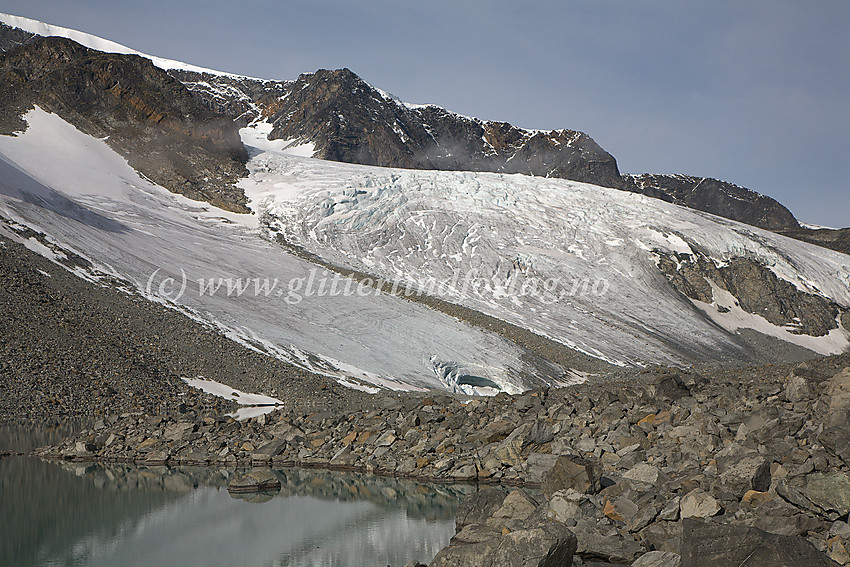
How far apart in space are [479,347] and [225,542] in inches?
1109

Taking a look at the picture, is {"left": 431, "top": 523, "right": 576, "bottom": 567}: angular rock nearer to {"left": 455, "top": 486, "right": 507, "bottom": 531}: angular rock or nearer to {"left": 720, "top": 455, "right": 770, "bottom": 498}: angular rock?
{"left": 455, "top": 486, "right": 507, "bottom": 531}: angular rock

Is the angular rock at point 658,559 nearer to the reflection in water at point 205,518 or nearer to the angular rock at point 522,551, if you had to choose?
the angular rock at point 522,551

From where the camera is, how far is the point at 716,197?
7131 inches

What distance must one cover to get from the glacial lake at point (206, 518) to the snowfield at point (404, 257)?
14915 mm

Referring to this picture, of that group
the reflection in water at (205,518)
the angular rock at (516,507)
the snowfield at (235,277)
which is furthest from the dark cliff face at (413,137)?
the angular rock at (516,507)

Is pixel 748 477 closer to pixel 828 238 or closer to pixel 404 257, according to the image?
pixel 404 257

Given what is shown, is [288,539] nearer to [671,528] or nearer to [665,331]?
[671,528]

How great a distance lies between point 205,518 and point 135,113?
62132mm

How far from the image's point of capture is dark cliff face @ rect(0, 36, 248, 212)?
6034 cm

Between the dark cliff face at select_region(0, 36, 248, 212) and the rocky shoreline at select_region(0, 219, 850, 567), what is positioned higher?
the dark cliff face at select_region(0, 36, 248, 212)

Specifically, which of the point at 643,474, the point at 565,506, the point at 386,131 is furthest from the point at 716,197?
the point at 565,506

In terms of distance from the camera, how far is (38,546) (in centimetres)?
1170

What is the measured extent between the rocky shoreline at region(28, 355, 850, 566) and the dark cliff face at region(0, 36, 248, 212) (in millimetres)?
41145

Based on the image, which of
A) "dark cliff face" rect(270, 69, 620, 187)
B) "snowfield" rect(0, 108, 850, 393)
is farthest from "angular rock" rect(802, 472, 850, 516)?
"dark cliff face" rect(270, 69, 620, 187)
